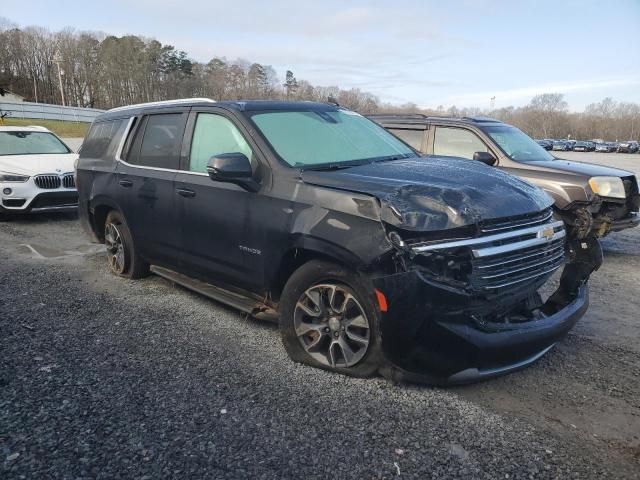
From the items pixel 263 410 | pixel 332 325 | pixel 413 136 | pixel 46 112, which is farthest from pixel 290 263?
pixel 46 112

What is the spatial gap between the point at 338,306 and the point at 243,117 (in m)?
1.77

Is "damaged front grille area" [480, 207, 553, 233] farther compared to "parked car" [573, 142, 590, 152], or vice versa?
"parked car" [573, 142, 590, 152]

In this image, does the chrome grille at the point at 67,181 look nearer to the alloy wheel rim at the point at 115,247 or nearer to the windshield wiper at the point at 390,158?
the alloy wheel rim at the point at 115,247

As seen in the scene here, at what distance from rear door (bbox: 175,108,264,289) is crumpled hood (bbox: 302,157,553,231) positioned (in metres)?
0.68

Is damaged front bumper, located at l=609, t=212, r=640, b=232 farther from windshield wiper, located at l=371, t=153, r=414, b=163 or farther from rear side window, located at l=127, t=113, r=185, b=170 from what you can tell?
rear side window, located at l=127, t=113, r=185, b=170

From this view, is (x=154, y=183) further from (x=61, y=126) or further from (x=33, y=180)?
(x=61, y=126)

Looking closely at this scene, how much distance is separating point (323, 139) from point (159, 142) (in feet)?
5.70

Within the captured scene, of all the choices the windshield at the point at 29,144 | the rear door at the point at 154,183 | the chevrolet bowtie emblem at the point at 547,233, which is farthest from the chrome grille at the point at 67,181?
the chevrolet bowtie emblem at the point at 547,233

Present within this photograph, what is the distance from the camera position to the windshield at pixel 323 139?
389 cm

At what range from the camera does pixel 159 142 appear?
487 centimetres

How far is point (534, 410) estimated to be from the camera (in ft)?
9.85

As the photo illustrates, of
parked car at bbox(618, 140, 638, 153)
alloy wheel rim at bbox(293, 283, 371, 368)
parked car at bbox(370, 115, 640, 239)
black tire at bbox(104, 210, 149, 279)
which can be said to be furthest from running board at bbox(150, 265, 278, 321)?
parked car at bbox(618, 140, 638, 153)

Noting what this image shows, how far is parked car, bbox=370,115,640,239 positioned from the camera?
6.38 meters

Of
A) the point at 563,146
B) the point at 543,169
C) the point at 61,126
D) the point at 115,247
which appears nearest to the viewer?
the point at 115,247
